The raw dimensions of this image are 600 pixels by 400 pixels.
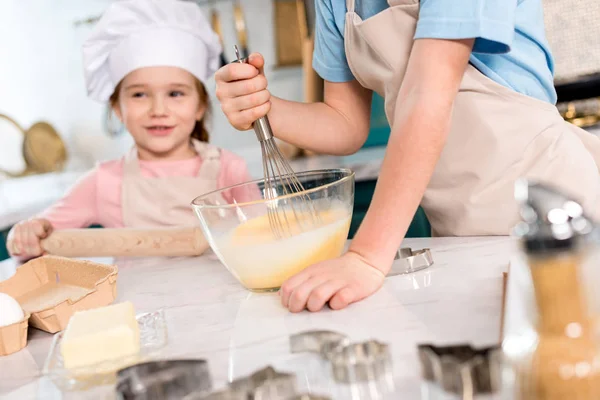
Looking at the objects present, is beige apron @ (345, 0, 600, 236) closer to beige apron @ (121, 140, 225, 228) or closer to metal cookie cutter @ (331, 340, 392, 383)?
metal cookie cutter @ (331, 340, 392, 383)

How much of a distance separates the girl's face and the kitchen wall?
1367 millimetres

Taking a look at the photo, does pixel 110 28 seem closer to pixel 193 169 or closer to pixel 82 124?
pixel 193 169

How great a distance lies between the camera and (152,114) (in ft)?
4.75

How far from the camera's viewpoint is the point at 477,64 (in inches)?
32.8

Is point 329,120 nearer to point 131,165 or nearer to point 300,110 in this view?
point 300,110

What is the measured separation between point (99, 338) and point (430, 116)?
0.39 metres

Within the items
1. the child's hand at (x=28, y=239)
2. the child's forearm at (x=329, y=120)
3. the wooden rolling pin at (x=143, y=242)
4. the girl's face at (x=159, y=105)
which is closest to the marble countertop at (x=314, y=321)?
the wooden rolling pin at (x=143, y=242)

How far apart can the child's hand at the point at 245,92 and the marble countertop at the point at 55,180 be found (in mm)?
1067

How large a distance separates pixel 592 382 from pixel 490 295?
0.88 feet

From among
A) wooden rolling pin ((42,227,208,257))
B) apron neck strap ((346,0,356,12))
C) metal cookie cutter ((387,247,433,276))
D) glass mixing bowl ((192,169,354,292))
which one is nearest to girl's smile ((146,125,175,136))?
wooden rolling pin ((42,227,208,257))

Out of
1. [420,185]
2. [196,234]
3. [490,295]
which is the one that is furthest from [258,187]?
[490,295]

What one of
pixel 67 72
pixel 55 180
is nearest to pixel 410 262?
pixel 55 180

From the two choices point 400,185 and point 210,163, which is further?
point 210,163

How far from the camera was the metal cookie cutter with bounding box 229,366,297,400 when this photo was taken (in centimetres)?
35
